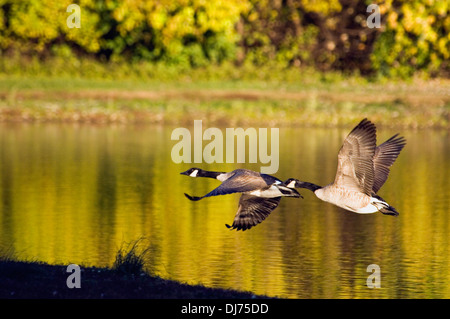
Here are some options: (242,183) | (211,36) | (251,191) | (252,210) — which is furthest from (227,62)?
(242,183)

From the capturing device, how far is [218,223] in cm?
1564

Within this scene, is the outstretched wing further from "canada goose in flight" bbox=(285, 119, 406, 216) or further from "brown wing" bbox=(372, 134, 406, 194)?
"brown wing" bbox=(372, 134, 406, 194)

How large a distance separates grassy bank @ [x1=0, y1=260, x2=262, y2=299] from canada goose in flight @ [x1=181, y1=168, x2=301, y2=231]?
2.68 ft

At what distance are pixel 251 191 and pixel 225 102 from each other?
61.7ft

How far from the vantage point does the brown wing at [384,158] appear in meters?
10.8

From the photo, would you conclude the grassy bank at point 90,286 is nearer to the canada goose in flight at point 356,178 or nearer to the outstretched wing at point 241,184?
the outstretched wing at point 241,184

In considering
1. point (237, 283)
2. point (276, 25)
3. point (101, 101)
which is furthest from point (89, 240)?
point (276, 25)

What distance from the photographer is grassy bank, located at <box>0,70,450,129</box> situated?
27516 mm

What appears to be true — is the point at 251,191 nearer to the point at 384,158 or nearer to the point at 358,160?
the point at 358,160

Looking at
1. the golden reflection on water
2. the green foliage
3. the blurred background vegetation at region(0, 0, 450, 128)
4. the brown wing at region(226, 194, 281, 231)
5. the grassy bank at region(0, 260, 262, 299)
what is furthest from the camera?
the green foliage

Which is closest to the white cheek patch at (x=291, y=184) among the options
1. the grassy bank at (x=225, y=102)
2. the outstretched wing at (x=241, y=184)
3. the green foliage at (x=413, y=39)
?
the outstretched wing at (x=241, y=184)

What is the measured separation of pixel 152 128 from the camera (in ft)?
89.7

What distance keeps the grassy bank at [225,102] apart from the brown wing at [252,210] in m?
16.3

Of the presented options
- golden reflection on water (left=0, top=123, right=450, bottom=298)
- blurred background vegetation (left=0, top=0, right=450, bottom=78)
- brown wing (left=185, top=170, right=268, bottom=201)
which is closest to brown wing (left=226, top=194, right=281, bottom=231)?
brown wing (left=185, top=170, right=268, bottom=201)
